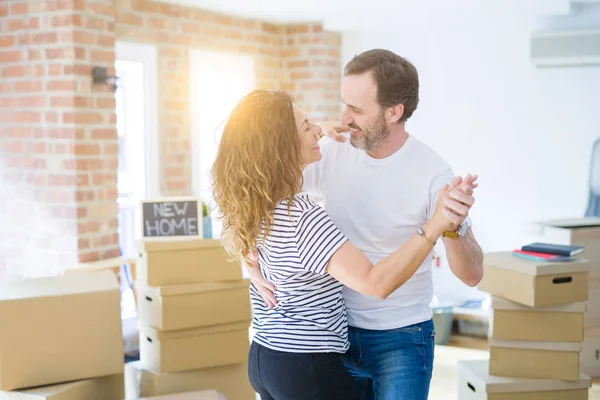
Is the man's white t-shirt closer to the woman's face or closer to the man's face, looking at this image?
the man's face

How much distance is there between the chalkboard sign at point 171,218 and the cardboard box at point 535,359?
1.39m

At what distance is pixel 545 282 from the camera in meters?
3.09

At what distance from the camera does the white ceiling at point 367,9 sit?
479 cm

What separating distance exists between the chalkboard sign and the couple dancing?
141 cm

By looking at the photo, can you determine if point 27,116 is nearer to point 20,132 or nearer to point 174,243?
point 20,132

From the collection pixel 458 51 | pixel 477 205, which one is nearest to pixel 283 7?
pixel 458 51

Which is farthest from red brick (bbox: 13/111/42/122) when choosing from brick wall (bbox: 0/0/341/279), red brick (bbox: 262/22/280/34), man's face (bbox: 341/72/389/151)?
man's face (bbox: 341/72/389/151)

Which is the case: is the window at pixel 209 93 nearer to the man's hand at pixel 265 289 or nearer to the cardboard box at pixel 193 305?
the cardboard box at pixel 193 305

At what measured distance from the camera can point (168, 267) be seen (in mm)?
3287

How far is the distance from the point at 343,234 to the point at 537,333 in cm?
177

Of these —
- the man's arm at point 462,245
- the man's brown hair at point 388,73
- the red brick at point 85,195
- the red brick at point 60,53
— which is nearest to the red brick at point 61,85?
the red brick at point 60,53

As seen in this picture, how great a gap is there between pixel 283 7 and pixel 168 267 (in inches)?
93.2

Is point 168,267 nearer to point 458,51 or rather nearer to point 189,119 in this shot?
point 189,119

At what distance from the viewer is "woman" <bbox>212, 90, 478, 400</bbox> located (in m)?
1.65
